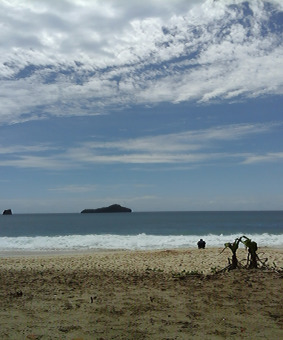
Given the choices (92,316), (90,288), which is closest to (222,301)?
(92,316)

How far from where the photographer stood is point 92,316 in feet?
16.6

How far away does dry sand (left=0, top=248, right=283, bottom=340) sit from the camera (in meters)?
4.46

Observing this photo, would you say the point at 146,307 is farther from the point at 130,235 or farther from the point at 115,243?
the point at 130,235

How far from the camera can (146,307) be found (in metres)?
5.41

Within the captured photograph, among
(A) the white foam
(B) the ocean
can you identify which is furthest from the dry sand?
(A) the white foam

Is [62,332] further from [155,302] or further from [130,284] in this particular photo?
[130,284]

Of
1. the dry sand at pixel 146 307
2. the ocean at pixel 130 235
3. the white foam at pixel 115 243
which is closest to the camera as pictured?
the dry sand at pixel 146 307

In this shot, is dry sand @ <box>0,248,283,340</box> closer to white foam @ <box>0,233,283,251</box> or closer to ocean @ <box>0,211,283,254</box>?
ocean @ <box>0,211,283,254</box>

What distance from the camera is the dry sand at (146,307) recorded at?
4457 mm

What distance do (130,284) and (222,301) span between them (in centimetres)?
209

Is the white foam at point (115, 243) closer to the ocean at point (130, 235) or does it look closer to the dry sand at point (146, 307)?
the ocean at point (130, 235)

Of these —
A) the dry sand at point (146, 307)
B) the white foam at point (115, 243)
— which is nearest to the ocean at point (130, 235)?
the white foam at point (115, 243)

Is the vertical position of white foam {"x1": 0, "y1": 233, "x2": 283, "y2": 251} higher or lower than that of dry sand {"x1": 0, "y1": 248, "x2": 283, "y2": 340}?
lower

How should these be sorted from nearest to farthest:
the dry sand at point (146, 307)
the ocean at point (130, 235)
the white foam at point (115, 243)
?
the dry sand at point (146, 307) → the white foam at point (115, 243) → the ocean at point (130, 235)
